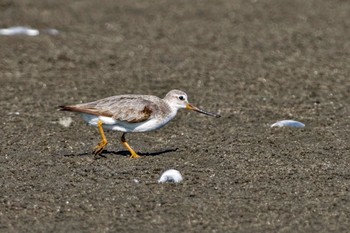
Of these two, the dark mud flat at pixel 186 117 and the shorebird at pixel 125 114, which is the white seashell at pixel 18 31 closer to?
the dark mud flat at pixel 186 117

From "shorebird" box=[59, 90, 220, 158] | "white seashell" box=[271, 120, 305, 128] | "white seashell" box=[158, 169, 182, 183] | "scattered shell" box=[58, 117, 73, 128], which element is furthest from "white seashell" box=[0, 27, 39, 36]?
"white seashell" box=[158, 169, 182, 183]

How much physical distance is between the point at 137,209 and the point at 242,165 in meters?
1.70

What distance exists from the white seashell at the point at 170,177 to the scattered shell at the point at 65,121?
2.53 metres

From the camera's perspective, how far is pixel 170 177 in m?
7.98

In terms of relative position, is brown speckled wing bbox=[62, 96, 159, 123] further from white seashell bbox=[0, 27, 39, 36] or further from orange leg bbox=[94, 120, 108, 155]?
white seashell bbox=[0, 27, 39, 36]

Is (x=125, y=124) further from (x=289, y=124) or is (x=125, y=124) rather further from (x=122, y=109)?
(x=289, y=124)

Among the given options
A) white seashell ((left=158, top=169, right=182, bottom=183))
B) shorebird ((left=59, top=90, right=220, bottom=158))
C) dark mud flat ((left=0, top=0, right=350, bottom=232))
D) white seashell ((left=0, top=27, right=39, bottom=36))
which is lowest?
white seashell ((left=0, top=27, right=39, bottom=36))

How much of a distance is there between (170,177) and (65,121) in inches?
110

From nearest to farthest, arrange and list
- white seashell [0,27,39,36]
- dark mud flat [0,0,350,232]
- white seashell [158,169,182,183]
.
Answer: dark mud flat [0,0,350,232]
white seashell [158,169,182,183]
white seashell [0,27,39,36]

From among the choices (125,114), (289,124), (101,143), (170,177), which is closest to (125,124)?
(125,114)

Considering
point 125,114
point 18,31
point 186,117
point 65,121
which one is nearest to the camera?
point 125,114

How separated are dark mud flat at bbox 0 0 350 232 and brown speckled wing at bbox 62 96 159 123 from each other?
16.9 inches

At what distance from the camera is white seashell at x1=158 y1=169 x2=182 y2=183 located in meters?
7.96

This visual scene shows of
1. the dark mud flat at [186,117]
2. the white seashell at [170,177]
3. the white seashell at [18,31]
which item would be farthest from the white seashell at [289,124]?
the white seashell at [18,31]
